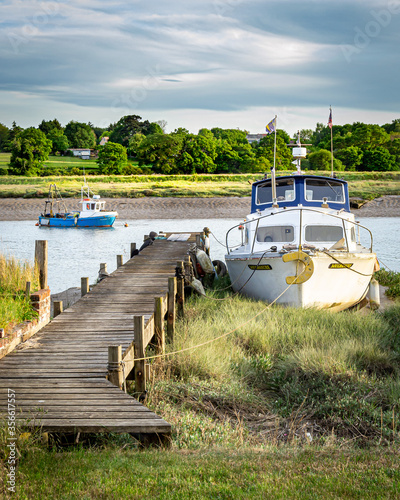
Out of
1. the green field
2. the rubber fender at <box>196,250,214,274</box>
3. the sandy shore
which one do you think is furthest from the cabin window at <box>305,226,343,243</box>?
the sandy shore

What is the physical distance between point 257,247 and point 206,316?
300 centimetres

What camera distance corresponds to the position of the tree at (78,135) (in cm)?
14050

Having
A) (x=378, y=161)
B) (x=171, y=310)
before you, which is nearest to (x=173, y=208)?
(x=171, y=310)

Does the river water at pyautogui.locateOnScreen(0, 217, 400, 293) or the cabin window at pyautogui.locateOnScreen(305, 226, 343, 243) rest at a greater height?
the cabin window at pyautogui.locateOnScreen(305, 226, 343, 243)

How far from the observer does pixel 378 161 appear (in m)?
99.6

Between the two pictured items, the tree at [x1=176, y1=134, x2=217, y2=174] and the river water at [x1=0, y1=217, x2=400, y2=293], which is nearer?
the river water at [x1=0, y1=217, x2=400, y2=293]

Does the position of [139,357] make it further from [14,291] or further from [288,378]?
[14,291]

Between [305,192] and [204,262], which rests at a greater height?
[305,192]

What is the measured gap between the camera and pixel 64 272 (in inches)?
1078

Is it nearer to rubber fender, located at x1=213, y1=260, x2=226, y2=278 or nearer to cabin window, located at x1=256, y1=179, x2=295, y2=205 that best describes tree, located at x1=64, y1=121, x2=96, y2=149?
rubber fender, located at x1=213, y1=260, x2=226, y2=278

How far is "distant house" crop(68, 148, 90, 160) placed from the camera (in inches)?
4975

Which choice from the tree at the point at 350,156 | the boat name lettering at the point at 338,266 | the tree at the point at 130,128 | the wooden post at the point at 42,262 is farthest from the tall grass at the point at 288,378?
the tree at the point at 130,128

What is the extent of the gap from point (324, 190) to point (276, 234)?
2436mm

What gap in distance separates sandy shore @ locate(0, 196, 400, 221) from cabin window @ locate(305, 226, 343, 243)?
39.7 m
